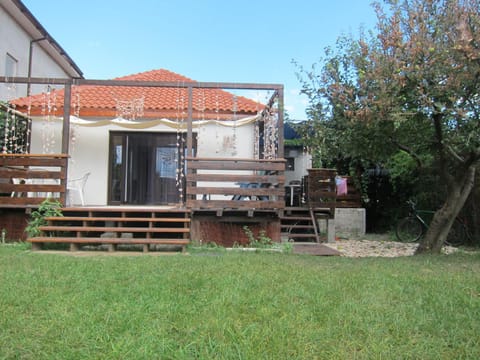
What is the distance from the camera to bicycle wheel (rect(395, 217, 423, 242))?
973cm

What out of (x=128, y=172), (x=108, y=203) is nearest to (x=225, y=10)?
(x=128, y=172)

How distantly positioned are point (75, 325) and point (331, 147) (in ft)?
18.4

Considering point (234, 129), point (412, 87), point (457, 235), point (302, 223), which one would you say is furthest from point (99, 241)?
point (457, 235)

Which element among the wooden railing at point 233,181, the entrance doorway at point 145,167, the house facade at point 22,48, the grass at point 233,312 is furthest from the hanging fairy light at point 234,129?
the house facade at point 22,48

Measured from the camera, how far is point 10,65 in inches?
489

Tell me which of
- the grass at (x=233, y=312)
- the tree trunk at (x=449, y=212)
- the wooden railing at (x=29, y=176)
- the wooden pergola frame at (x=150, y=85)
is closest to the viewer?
the grass at (x=233, y=312)

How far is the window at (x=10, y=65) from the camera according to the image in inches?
477

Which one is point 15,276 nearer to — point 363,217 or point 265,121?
point 265,121

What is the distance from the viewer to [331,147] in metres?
7.23

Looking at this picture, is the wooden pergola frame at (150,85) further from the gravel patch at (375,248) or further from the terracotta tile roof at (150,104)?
the gravel patch at (375,248)

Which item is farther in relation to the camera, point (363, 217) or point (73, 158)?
point (363, 217)

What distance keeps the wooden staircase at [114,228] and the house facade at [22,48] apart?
271 inches

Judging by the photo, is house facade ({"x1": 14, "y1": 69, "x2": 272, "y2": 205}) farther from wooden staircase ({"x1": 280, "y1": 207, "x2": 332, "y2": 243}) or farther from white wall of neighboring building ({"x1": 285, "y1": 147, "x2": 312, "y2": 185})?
white wall of neighboring building ({"x1": 285, "y1": 147, "x2": 312, "y2": 185})

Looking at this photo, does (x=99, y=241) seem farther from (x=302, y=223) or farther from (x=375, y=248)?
(x=375, y=248)
